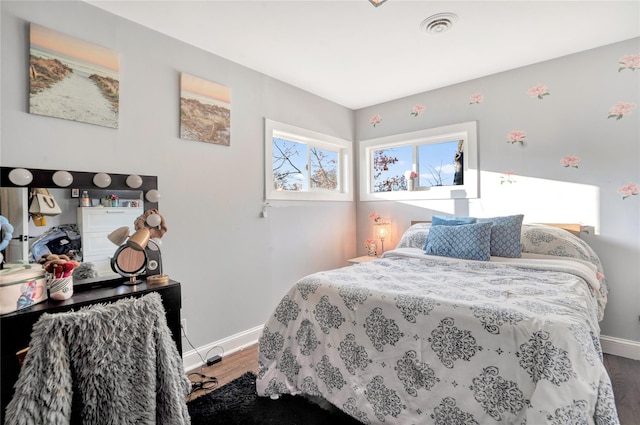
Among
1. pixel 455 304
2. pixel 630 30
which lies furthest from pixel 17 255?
pixel 630 30

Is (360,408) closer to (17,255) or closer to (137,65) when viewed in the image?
(17,255)

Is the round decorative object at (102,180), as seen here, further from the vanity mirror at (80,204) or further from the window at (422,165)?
the window at (422,165)

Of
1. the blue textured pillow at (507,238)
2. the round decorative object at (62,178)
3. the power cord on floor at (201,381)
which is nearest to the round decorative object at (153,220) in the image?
the round decorative object at (62,178)

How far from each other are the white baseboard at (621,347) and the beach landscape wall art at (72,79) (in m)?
3.90

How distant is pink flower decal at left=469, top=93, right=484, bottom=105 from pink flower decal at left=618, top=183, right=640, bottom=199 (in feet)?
4.39

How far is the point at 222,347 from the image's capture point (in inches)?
101

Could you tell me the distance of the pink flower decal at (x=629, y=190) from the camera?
2408 millimetres

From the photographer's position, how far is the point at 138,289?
5.82 ft

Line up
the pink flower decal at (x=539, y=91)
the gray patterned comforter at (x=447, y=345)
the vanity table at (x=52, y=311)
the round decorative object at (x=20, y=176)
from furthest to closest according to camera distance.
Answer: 1. the pink flower decal at (x=539, y=91)
2. the round decorative object at (x=20, y=176)
3. the vanity table at (x=52, y=311)
4. the gray patterned comforter at (x=447, y=345)

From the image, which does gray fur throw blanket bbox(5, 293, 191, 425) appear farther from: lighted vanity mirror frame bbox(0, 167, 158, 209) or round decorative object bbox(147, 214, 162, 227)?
lighted vanity mirror frame bbox(0, 167, 158, 209)

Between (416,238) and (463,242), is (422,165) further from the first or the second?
(463,242)

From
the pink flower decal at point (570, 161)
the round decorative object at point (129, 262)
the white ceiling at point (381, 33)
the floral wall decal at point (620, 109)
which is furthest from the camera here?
the pink flower decal at point (570, 161)

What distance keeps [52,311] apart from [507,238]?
109 inches

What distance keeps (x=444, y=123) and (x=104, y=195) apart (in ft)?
9.98
